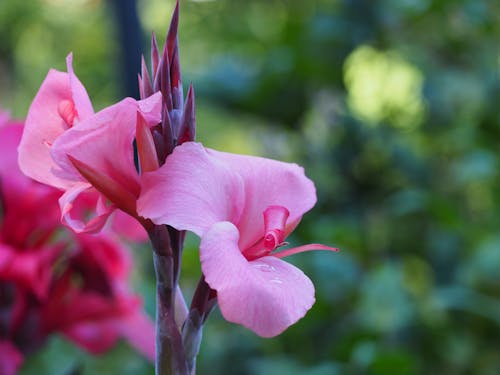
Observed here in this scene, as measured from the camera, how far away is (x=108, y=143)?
0.27 metres

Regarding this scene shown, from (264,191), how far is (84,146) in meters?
0.07

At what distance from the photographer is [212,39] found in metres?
2.25

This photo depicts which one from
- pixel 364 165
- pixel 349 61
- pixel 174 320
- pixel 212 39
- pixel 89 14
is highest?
pixel 174 320

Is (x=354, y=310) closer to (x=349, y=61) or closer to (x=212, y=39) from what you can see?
(x=349, y=61)

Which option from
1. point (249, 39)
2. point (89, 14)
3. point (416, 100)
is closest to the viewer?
point (416, 100)

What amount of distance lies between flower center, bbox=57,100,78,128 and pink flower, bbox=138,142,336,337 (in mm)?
54

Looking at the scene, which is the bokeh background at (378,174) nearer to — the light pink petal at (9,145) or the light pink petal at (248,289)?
the light pink petal at (9,145)

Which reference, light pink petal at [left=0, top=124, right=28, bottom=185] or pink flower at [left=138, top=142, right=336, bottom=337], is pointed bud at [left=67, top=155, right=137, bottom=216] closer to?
pink flower at [left=138, top=142, right=336, bottom=337]

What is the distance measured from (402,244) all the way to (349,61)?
0.34 meters

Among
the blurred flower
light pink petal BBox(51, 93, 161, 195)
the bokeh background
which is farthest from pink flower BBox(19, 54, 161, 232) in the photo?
the bokeh background

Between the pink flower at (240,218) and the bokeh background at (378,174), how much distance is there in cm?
50

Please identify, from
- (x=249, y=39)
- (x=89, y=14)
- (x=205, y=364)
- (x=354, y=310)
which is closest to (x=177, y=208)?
(x=205, y=364)

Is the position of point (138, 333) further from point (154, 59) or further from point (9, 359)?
point (154, 59)

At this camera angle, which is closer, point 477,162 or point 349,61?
point 477,162
